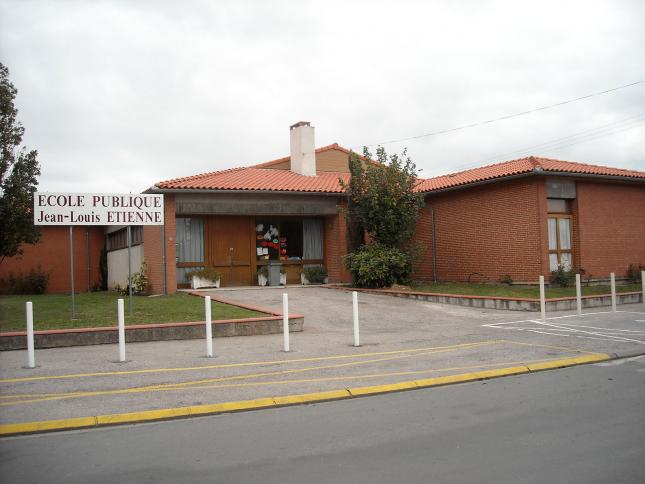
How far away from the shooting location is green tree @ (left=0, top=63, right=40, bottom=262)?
2019 cm

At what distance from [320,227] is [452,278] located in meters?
5.58

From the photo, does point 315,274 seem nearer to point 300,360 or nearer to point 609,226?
point 609,226

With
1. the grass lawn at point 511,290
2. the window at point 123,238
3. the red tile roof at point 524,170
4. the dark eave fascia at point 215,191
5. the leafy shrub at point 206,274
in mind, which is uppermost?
the red tile roof at point 524,170

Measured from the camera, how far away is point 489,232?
22469 millimetres

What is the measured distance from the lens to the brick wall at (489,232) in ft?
68.2

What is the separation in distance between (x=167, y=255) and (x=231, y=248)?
9.95 ft

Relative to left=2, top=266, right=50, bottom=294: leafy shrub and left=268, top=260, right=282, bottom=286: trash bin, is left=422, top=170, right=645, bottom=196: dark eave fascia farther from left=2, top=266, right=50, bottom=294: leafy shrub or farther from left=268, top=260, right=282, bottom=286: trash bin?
left=2, top=266, right=50, bottom=294: leafy shrub

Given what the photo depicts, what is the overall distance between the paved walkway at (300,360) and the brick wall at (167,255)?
679 centimetres

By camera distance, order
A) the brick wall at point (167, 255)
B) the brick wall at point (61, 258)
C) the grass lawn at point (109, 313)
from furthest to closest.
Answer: the brick wall at point (61, 258)
the brick wall at point (167, 255)
the grass lawn at point (109, 313)

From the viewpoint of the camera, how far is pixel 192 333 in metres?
13.0

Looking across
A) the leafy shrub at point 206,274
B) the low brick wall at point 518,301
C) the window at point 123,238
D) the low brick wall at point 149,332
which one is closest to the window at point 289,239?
the leafy shrub at point 206,274

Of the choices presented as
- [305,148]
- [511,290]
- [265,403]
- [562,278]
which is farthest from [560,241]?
[265,403]

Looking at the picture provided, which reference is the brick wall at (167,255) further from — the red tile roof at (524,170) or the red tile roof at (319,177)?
the red tile roof at (524,170)

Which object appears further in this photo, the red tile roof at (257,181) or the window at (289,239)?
the window at (289,239)
